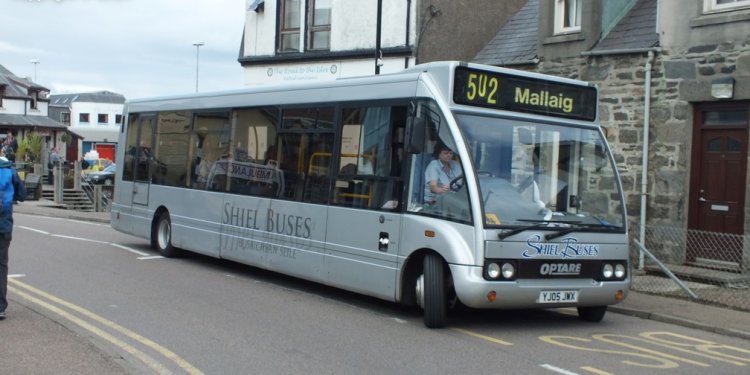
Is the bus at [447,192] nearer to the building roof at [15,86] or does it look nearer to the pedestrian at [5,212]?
the pedestrian at [5,212]

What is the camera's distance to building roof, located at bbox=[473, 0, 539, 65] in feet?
57.3

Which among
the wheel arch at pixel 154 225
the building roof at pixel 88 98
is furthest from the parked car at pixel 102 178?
the building roof at pixel 88 98

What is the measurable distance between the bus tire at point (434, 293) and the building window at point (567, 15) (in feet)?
29.5

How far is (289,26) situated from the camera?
2288cm

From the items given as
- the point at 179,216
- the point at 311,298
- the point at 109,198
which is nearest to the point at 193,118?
the point at 179,216

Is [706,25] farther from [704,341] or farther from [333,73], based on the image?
[333,73]

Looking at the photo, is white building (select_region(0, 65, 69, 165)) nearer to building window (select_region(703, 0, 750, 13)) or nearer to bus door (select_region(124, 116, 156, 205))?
bus door (select_region(124, 116, 156, 205))

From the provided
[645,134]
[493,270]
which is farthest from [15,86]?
[493,270]

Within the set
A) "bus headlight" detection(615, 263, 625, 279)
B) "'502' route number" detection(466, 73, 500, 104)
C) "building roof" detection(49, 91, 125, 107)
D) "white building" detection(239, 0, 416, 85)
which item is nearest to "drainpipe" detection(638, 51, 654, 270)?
"bus headlight" detection(615, 263, 625, 279)

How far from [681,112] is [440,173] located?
22.3 feet

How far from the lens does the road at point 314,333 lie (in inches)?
279

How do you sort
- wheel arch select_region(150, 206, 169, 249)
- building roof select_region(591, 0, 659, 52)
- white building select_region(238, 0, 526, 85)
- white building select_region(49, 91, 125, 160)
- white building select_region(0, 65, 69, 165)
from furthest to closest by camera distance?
white building select_region(49, 91, 125, 160) < white building select_region(0, 65, 69, 165) < white building select_region(238, 0, 526, 85) < wheel arch select_region(150, 206, 169, 249) < building roof select_region(591, 0, 659, 52)

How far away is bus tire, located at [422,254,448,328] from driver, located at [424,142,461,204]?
0.70 m

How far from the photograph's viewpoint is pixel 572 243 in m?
8.63
